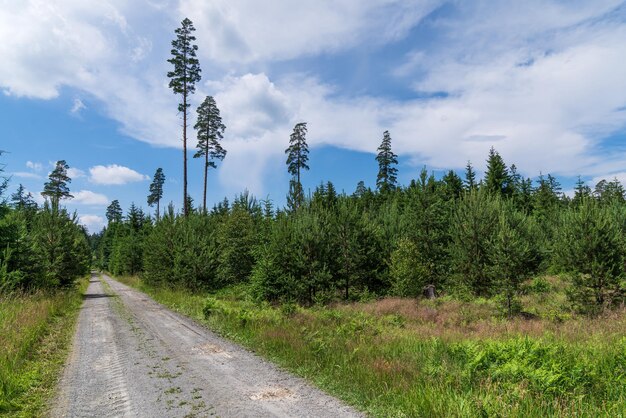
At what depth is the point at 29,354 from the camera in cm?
845

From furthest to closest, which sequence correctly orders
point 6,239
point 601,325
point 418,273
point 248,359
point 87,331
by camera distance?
point 418,273 → point 6,239 → point 601,325 → point 87,331 → point 248,359

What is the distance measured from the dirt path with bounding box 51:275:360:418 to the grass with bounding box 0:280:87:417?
34cm

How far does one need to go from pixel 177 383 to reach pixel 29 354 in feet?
15.2

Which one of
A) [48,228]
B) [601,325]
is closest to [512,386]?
[601,325]

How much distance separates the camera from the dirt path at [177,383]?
5531 mm

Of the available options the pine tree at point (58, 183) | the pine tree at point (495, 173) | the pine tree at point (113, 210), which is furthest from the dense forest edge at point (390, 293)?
the pine tree at point (113, 210)

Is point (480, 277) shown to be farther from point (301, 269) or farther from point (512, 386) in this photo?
point (512, 386)

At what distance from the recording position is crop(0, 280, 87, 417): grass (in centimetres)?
587

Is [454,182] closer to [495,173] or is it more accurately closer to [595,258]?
[495,173]

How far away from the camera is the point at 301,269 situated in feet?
68.2

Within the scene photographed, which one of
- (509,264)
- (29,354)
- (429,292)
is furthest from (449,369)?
(429,292)

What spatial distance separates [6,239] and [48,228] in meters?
8.80

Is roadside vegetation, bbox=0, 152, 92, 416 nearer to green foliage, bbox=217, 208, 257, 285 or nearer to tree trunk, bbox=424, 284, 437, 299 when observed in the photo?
green foliage, bbox=217, 208, 257, 285

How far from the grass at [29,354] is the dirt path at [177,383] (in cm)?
34
